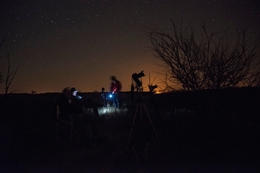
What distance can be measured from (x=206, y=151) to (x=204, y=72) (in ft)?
8.50

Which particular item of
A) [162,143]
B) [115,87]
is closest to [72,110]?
[162,143]

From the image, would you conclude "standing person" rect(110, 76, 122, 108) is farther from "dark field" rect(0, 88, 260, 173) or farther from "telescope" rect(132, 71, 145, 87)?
"telescope" rect(132, 71, 145, 87)

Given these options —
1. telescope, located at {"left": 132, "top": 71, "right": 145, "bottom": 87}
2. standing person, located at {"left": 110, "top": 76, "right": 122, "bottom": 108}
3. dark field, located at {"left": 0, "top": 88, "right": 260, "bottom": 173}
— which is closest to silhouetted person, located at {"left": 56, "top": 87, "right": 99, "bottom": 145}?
dark field, located at {"left": 0, "top": 88, "right": 260, "bottom": 173}

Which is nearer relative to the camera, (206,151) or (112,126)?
(206,151)

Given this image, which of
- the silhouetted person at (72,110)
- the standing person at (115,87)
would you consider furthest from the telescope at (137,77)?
the standing person at (115,87)

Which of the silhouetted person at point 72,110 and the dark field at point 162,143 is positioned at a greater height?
the silhouetted person at point 72,110

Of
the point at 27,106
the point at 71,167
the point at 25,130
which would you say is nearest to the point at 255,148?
the point at 71,167

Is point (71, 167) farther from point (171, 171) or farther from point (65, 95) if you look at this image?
point (65, 95)

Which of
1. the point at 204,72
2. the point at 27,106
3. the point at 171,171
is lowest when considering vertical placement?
the point at 171,171

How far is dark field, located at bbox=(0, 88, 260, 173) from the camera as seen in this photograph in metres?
5.07

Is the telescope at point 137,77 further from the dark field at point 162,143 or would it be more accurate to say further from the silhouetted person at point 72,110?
the silhouetted person at point 72,110

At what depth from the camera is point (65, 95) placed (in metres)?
7.01

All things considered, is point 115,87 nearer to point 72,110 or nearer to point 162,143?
point 72,110

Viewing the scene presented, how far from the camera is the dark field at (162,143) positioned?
16.6 ft
